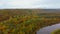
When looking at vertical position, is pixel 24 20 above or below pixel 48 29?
above

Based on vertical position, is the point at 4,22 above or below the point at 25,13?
below

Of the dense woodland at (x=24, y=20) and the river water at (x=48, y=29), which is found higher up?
the dense woodland at (x=24, y=20)

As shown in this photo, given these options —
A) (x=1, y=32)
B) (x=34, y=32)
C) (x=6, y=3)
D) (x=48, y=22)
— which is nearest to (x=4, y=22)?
(x=1, y=32)

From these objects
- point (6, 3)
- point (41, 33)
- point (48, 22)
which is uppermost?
point (6, 3)

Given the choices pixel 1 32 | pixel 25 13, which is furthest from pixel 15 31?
pixel 25 13

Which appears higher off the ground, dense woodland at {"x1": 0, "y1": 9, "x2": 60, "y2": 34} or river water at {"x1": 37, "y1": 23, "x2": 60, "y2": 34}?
dense woodland at {"x1": 0, "y1": 9, "x2": 60, "y2": 34}

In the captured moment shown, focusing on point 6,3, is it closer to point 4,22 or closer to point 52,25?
point 4,22

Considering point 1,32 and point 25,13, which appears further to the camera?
point 25,13
